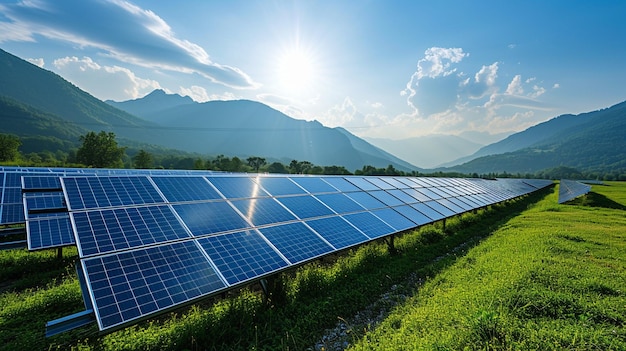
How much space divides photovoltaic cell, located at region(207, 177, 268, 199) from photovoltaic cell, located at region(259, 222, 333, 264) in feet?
7.90

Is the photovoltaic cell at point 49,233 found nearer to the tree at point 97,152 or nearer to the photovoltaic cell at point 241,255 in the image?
the photovoltaic cell at point 241,255

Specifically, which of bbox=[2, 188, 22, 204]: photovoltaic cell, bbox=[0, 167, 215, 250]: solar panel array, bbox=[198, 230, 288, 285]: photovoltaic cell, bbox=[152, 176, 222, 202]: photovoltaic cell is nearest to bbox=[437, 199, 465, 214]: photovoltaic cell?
bbox=[198, 230, 288, 285]: photovoltaic cell

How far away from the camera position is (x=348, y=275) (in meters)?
10.3

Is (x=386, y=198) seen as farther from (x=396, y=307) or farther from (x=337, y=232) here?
(x=396, y=307)

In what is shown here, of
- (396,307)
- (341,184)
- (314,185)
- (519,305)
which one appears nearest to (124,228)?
(396,307)

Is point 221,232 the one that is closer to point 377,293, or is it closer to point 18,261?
point 377,293

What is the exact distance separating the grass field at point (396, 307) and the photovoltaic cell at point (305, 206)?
7.42 ft

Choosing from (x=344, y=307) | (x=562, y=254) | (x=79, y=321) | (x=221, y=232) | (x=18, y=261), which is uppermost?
(x=221, y=232)

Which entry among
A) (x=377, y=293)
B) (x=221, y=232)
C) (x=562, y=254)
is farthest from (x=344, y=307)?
(x=562, y=254)

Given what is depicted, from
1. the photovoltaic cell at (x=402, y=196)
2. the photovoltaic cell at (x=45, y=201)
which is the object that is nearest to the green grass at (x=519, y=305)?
the photovoltaic cell at (x=402, y=196)

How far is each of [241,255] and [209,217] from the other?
199 cm

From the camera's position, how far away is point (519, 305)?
24.1 ft

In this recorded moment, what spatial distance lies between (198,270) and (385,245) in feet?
33.4

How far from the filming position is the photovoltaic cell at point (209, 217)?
25.9ft
